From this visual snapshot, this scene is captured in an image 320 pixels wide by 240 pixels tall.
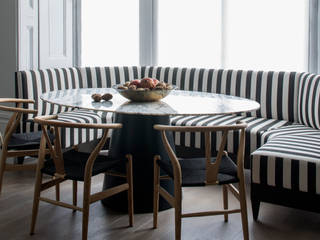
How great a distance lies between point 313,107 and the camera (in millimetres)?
3984

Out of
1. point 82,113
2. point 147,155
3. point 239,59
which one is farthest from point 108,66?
point 147,155

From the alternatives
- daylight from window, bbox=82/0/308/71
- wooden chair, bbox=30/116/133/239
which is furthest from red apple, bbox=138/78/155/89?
daylight from window, bbox=82/0/308/71

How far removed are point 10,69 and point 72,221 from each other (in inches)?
86.6

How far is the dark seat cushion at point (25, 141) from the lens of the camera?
11.7ft

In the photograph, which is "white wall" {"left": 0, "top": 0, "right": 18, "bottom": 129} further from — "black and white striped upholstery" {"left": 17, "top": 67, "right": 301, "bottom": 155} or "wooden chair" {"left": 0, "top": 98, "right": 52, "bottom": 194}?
"wooden chair" {"left": 0, "top": 98, "right": 52, "bottom": 194}

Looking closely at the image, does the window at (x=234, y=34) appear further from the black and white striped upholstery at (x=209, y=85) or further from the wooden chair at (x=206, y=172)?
the wooden chair at (x=206, y=172)

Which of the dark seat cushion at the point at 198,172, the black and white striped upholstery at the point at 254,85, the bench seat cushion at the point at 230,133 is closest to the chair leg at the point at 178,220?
the dark seat cushion at the point at 198,172

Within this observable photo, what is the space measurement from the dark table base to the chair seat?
0.90 ft

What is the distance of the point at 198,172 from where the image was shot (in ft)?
9.17

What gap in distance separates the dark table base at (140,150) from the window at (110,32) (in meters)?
2.30

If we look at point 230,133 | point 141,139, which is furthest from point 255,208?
point 230,133

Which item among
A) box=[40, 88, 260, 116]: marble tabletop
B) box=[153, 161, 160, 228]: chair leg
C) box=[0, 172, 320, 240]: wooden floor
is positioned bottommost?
box=[0, 172, 320, 240]: wooden floor

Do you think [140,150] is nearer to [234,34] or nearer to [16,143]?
[16,143]

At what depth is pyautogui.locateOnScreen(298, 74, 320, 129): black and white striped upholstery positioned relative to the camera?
396cm
